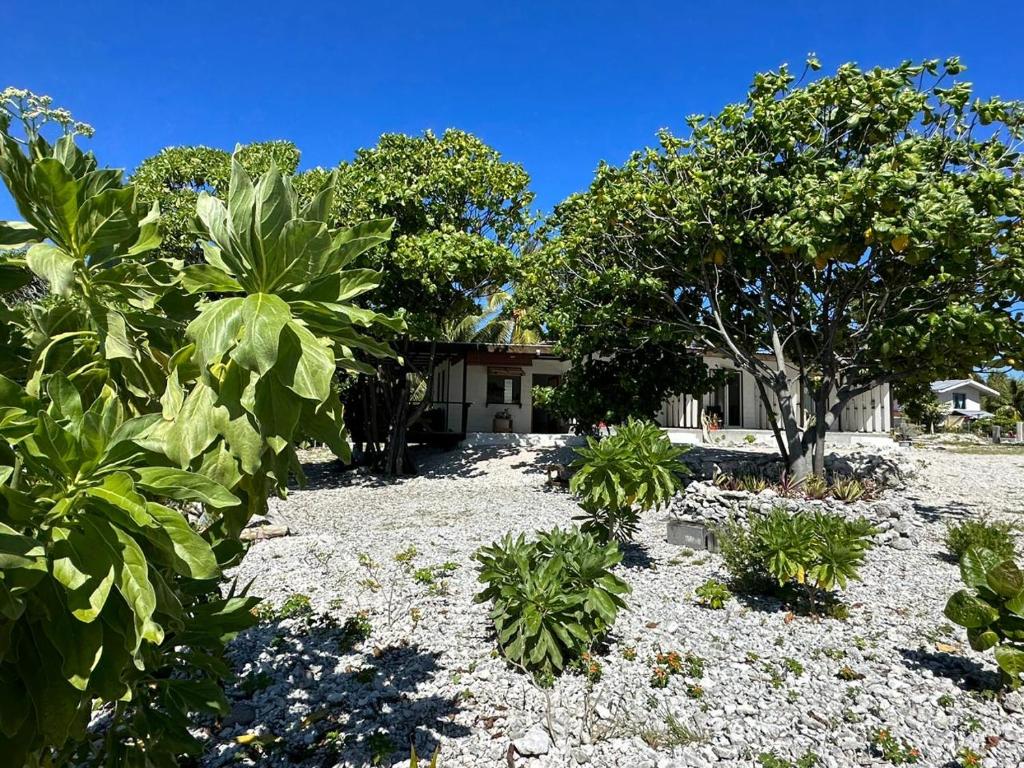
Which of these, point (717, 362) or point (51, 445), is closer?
point (51, 445)

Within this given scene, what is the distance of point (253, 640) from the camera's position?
499 centimetres

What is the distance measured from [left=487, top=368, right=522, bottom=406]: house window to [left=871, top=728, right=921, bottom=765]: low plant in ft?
64.9

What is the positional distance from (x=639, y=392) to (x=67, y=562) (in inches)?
567

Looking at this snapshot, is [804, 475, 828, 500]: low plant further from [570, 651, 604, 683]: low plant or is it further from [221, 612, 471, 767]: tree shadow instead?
[221, 612, 471, 767]: tree shadow

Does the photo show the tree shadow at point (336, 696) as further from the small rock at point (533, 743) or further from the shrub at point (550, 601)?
the shrub at point (550, 601)

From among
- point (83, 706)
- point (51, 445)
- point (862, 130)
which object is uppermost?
point (862, 130)

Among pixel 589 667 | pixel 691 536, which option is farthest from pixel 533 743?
pixel 691 536

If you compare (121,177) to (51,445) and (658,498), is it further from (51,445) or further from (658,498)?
(658,498)

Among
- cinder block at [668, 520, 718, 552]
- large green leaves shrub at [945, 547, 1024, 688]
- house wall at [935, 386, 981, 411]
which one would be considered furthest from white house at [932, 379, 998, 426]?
large green leaves shrub at [945, 547, 1024, 688]

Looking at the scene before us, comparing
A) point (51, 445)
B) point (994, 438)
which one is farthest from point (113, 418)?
point (994, 438)

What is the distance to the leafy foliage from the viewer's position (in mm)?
5441

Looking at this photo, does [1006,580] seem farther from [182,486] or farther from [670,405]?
[670,405]

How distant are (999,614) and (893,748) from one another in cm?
144

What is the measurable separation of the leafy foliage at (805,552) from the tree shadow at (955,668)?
0.72 m
